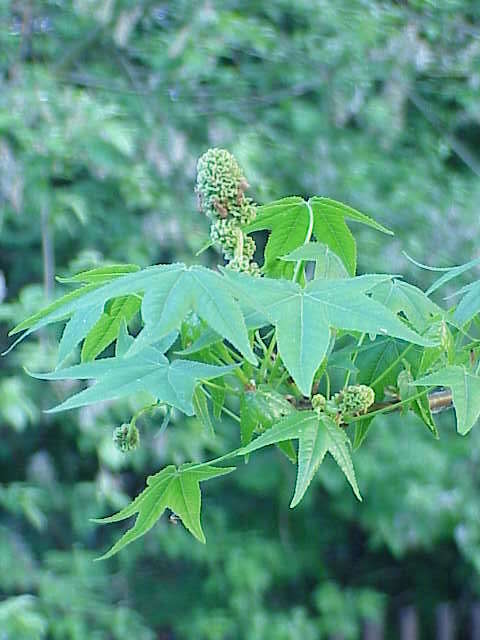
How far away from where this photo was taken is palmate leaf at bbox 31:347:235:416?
508 mm

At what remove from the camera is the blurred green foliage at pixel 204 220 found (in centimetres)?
189

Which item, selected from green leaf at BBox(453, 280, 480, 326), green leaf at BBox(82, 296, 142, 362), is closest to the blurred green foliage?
green leaf at BBox(82, 296, 142, 362)

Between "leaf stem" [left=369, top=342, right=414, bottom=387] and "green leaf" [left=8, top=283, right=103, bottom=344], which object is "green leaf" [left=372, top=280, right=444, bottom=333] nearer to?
"leaf stem" [left=369, top=342, right=414, bottom=387]

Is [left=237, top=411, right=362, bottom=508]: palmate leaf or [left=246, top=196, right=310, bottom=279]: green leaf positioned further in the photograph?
[left=246, top=196, right=310, bottom=279]: green leaf

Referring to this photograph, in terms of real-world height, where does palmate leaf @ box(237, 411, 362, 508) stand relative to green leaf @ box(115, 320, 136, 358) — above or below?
above

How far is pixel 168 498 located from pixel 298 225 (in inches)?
7.3

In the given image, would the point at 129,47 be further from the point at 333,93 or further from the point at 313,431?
the point at 313,431

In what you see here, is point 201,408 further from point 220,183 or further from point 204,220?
point 204,220

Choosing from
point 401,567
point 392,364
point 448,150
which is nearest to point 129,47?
point 448,150

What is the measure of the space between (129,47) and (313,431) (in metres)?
1.85

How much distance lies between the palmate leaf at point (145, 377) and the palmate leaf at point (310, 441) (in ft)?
0.13

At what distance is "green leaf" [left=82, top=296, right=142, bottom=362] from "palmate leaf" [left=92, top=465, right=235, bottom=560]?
0.09 m

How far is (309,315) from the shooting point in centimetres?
51

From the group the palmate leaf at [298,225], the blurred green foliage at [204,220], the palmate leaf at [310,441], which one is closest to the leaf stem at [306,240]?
the palmate leaf at [298,225]
